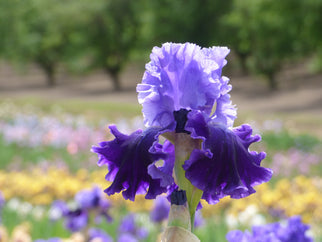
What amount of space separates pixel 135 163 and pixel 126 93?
2208cm

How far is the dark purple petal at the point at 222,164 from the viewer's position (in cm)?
68

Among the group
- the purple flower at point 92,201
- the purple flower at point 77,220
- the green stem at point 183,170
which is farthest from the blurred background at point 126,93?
the green stem at point 183,170

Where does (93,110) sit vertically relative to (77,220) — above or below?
below

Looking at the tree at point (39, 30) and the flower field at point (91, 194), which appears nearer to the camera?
the flower field at point (91, 194)

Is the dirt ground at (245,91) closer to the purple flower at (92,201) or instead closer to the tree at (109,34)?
the tree at (109,34)

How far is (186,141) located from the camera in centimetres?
74

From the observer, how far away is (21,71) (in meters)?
28.9

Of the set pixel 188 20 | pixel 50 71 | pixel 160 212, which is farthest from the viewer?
pixel 50 71

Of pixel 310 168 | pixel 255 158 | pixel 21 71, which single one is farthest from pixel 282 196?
pixel 21 71

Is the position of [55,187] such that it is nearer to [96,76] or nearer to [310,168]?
[310,168]

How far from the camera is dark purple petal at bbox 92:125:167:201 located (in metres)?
0.73

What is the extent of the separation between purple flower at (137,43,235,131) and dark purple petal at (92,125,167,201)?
39 mm

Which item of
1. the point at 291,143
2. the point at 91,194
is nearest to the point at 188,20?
the point at 291,143

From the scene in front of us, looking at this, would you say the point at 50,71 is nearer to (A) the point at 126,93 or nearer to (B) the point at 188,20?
(A) the point at 126,93
